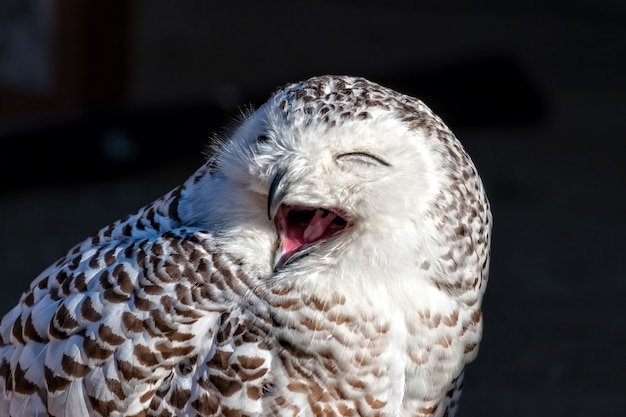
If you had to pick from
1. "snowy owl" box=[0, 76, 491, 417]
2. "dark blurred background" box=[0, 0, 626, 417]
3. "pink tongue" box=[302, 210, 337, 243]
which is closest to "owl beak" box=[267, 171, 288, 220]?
"snowy owl" box=[0, 76, 491, 417]

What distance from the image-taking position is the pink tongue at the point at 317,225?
2305mm

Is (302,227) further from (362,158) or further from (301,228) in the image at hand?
(362,158)

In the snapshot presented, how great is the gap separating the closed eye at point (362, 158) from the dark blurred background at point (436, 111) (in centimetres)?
229

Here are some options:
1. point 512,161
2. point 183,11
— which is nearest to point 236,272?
point 512,161

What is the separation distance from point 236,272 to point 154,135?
4579mm

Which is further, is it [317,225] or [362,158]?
[317,225]

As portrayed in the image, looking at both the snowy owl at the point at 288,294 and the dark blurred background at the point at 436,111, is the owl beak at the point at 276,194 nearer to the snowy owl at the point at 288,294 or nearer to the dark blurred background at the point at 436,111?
the snowy owl at the point at 288,294

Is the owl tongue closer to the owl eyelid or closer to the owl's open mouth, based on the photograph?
the owl's open mouth

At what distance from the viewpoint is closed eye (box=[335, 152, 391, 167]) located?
2189 millimetres

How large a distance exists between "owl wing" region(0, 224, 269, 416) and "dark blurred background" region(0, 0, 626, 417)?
6.98 ft

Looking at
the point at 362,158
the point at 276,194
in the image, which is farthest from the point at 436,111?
the point at 276,194

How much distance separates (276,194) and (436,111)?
17.1 ft

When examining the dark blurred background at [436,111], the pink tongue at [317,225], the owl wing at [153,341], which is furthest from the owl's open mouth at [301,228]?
the dark blurred background at [436,111]

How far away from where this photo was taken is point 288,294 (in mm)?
2305
